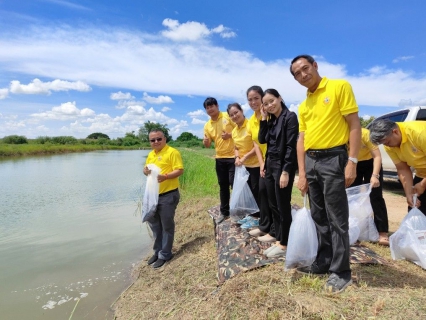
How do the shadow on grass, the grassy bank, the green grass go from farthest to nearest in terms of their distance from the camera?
the green grass < the shadow on grass < the grassy bank

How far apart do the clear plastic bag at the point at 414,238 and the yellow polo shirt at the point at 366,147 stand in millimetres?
808

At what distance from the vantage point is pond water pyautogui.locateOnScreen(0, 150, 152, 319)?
10.4 feet

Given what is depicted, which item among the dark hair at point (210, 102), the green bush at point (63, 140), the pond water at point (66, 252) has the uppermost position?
the green bush at point (63, 140)

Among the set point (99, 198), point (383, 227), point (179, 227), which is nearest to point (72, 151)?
point (99, 198)

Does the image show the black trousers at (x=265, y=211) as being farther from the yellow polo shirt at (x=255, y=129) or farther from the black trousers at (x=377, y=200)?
A: the black trousers at (x=377, y=200)

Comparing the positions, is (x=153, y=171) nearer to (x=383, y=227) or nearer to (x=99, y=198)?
(x=383, y=227)

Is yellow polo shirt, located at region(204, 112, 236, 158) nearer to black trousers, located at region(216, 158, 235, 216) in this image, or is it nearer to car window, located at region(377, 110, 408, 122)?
black trousers, located at region(216, 158, 235, 216)

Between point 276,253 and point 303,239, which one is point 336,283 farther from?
point 276,253

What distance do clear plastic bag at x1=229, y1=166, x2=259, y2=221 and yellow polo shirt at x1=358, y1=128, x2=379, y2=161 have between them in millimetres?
1320

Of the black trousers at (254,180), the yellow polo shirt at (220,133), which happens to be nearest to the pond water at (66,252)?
the black trousers at (254,180)

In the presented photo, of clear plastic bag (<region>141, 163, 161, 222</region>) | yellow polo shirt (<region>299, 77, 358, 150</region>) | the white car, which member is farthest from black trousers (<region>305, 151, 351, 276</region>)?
the white car

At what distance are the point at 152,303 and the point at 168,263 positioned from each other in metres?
0.94

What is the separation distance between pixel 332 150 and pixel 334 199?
342 millimetres

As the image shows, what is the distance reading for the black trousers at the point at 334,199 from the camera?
1929mm
